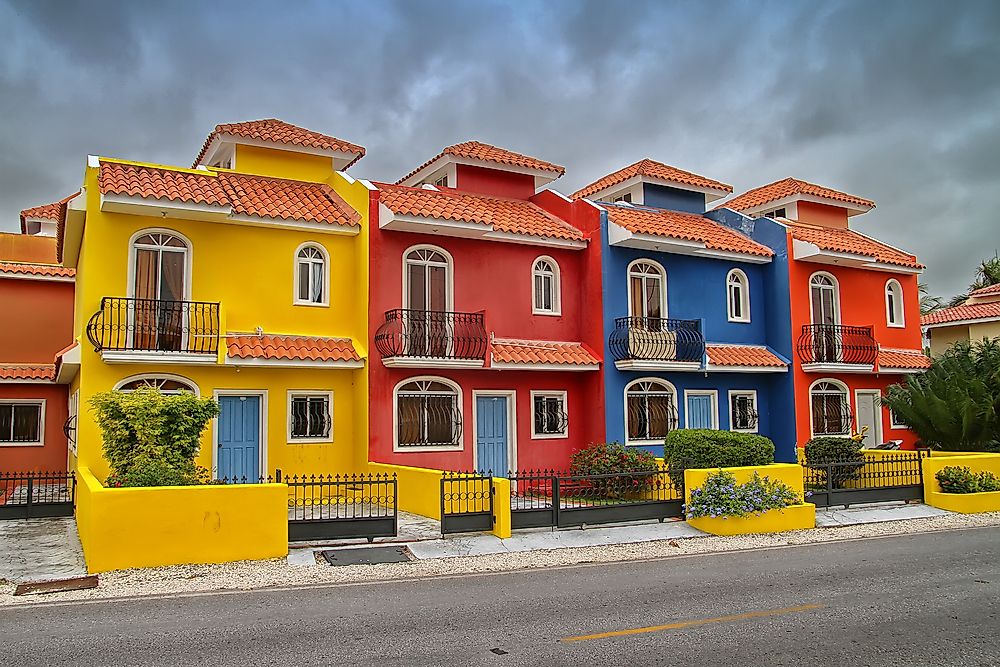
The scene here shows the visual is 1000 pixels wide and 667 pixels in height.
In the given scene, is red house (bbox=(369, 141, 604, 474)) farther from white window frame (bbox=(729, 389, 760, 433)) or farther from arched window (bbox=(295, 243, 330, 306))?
white window frame (bbox=(729, 389, 760, 433))

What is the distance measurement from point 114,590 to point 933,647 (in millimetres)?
9146

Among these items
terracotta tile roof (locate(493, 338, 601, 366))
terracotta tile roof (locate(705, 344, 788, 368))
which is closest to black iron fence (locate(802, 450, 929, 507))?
terracotta tile roof (locate(705, 344, 788, 368))

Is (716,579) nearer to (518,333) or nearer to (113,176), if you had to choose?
(518,333)

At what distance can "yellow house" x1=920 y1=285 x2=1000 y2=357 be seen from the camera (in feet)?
104

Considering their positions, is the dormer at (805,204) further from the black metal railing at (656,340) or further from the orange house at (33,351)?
the orange house at (33,351)

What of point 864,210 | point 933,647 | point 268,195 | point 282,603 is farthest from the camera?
point 864,210

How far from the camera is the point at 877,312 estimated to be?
1013 inches

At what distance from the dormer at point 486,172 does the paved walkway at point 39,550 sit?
41.1ft

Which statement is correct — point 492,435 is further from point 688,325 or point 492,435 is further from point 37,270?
point 37,270

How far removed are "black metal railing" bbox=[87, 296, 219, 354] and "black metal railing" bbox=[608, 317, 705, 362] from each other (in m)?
9.39

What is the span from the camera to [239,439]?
59.5 ft

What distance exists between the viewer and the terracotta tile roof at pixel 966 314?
103ft

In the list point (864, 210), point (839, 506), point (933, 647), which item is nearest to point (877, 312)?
point (864, 210)

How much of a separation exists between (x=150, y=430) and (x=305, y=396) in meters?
5.08
